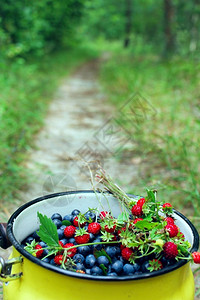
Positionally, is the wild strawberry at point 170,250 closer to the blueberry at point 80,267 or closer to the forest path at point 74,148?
the blueberry at point 80,267

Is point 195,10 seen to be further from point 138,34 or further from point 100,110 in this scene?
point 100,110

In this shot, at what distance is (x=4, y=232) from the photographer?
1.09 m

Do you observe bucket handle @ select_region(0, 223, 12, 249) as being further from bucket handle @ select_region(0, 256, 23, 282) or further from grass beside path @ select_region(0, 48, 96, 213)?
grass beside path @ select_region(0, 48, 96, 213)

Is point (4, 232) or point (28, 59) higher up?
point (28, 59)

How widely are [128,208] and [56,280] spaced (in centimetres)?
40

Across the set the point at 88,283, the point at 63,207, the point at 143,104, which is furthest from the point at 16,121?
the point at 88,283

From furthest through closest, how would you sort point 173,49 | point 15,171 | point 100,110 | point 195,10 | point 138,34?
point 138,34 → point 195,10 → point 173,49 → point 100,110 → point 15,171

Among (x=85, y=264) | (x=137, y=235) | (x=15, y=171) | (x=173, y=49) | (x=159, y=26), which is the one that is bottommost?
(x=15, y=171)

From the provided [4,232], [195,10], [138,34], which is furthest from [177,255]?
[138,34]

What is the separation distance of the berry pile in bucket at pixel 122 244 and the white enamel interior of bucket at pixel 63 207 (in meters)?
0.11

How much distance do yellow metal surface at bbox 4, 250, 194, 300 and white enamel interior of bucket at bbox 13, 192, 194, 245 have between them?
20cm

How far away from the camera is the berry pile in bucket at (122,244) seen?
0.96 meters

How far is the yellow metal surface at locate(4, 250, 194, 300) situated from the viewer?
85cm

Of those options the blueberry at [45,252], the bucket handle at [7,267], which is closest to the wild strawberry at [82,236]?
the blueberry at [45,252]
